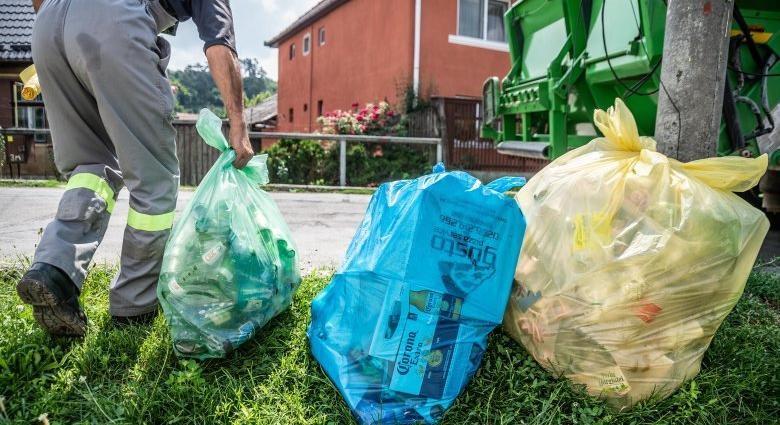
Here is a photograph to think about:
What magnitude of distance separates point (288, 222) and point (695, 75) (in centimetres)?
325

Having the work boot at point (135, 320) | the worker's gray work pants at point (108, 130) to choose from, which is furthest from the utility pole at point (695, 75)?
the work boot at point (135, 320)

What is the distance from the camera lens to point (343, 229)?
434 centimetres

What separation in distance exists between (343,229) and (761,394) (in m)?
3.06

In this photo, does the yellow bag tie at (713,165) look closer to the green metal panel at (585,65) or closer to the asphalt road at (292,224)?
the green metal panel at (585,65)

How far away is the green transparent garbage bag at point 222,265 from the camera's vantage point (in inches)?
68.6

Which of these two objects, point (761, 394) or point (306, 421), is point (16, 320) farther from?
point (761, 394)

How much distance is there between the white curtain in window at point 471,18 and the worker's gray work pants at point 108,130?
11.7 metres

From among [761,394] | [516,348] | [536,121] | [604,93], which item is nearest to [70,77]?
[516,348]

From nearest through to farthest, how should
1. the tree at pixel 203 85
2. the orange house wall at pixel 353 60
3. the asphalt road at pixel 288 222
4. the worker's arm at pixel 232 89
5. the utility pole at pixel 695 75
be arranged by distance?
the worker's arm at pixel 232 89
the utility pole at pixel 695 75
the asphalt road at pixel 288 222
the orange house wall at pixel 353 60
the tree at pixel 203 85

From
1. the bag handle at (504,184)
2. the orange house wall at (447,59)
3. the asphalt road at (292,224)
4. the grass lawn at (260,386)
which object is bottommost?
the grass lawn at (260,386)

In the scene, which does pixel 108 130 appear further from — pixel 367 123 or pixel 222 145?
pixel 367 123

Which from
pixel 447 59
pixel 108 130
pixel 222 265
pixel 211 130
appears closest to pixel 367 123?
pixel 447 59

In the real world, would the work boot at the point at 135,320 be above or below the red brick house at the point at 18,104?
below

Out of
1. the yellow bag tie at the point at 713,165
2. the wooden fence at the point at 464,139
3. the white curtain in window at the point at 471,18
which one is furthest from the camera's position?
the white curtain in window at the point at 471,18
